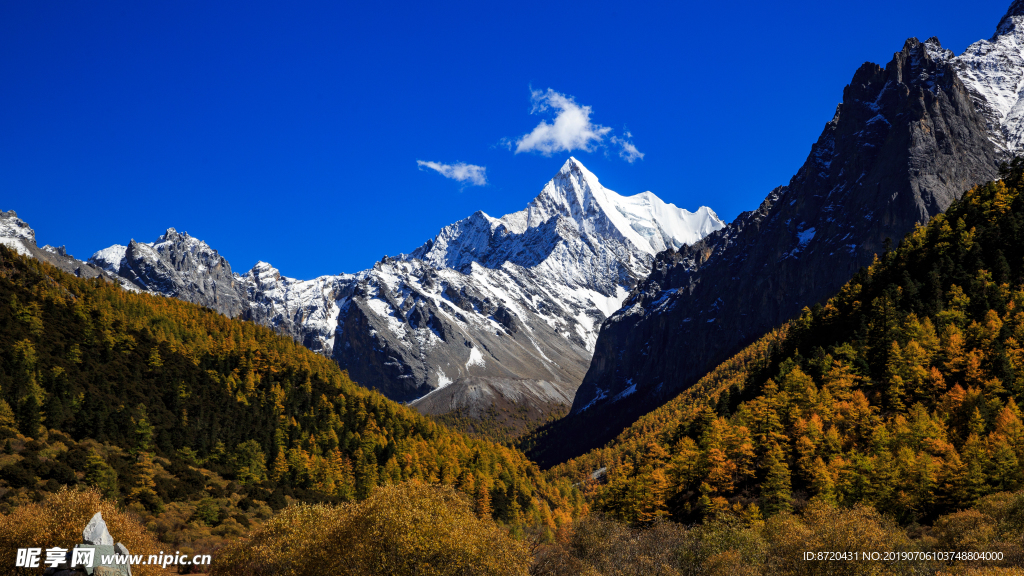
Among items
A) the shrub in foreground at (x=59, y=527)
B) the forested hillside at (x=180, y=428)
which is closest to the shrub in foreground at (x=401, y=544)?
the shrub in foreground at (x=59, y=527)

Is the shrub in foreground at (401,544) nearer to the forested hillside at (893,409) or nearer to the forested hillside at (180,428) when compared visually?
the forested hillside at (180,428)

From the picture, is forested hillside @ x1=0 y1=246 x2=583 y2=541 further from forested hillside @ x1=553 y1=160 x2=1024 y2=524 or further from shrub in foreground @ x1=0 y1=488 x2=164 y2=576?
forested hillside @ x1=553 y1=160 x2=1024 y2=524

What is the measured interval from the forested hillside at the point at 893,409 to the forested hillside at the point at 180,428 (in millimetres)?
39216

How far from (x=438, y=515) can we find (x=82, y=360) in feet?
446

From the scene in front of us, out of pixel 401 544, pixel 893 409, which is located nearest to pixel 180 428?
pixel 401 544

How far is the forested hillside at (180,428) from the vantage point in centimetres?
9988

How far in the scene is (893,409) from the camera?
105m

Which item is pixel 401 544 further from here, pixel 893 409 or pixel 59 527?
pixel 893 409

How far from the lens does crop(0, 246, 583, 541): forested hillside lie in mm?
99875

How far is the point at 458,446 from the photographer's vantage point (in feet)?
608

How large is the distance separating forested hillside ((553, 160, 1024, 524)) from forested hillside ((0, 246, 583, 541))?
3922 centimetres

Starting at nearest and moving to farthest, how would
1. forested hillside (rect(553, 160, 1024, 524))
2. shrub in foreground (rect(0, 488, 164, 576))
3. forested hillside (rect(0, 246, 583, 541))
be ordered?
shrub in foreground (rect(0, 488, 164, 576))
forested hillside (rect(553, 160, 1024, 524))
forested hillside (rect(0, 246, 583, 541))

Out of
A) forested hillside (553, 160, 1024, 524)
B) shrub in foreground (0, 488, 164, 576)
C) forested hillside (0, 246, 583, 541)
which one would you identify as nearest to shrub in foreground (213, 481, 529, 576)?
shrub in foreground (0, 488, 164, 576)

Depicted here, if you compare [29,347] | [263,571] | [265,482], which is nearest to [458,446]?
[265,482]
